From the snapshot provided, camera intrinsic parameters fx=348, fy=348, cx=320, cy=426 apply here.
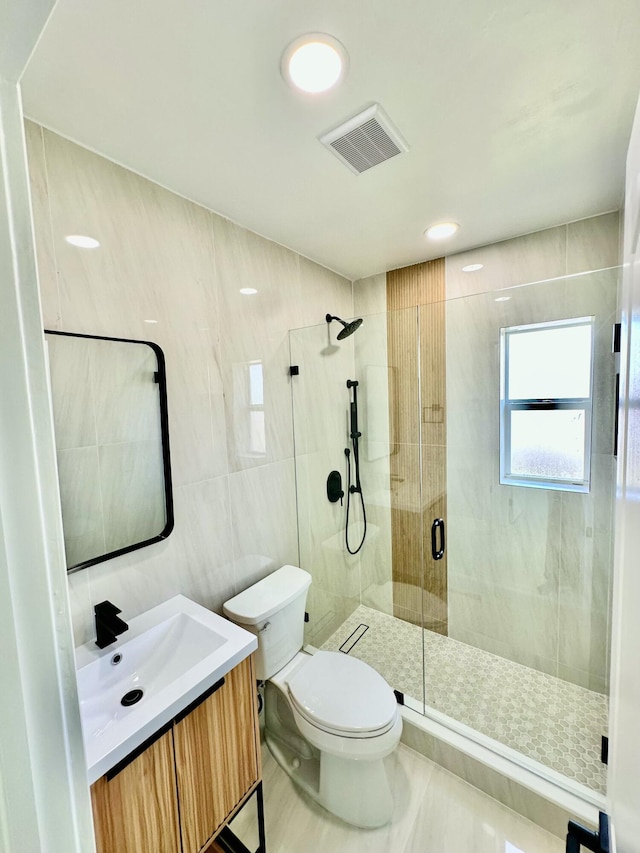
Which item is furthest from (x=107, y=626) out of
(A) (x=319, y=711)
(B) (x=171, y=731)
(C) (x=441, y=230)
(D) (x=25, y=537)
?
(C) (x=441, y=230)

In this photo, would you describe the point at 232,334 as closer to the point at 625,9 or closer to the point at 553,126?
the point at 553,126

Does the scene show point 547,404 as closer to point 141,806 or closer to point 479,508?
point 479,508

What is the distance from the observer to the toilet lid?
1370 millimetres

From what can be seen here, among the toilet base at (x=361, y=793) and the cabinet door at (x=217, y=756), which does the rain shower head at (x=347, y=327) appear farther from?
the toilet base at (x=361, y=793)

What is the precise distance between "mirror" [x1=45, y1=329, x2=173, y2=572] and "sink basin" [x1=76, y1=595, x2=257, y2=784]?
30 centimetres

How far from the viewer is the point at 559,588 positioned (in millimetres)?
1936

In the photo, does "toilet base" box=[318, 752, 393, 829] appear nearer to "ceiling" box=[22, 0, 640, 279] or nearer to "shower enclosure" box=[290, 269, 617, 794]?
"shower enclosure" box=[290, 269, 617, 794]

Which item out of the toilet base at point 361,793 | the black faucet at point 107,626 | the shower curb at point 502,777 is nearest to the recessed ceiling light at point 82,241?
the black faucet at point 107,626

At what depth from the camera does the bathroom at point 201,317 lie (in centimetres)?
114

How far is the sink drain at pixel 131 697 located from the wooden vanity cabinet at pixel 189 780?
0.73 ft

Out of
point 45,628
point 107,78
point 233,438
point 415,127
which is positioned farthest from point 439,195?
point 45,628

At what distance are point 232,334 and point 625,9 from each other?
58.8 inches

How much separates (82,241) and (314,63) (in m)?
0.87

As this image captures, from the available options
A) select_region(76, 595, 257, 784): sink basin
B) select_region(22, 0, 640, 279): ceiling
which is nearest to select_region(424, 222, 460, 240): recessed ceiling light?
select_region(22, 0, 640, 279): ceiling
